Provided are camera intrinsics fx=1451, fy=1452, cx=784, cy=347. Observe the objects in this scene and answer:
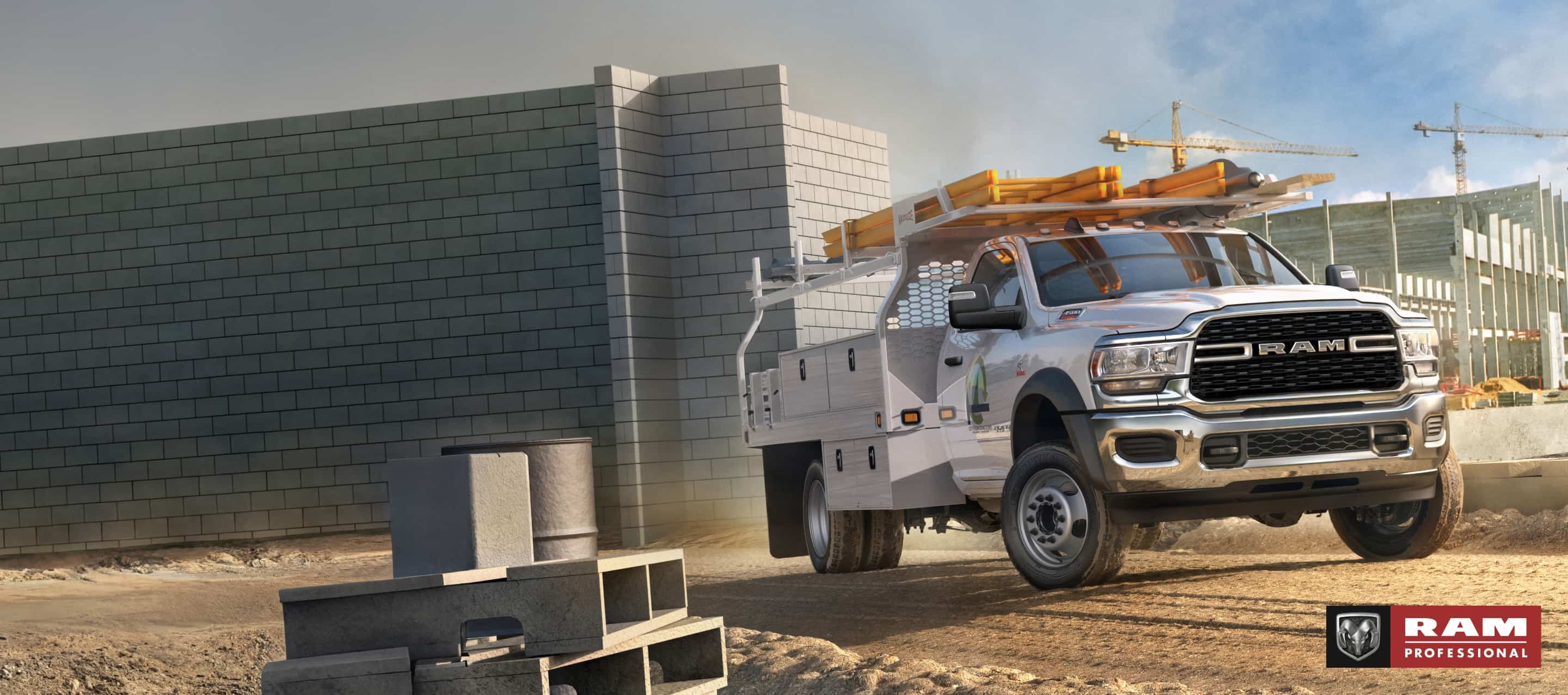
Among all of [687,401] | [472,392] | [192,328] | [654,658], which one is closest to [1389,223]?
[687,401]

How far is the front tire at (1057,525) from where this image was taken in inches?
316

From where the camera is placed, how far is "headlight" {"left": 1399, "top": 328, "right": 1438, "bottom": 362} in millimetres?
8305

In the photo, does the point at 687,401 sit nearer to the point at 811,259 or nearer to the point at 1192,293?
the point at 811,259

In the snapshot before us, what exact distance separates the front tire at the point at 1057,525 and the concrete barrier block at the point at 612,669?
75.6 inches

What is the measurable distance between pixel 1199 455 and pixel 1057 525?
93cm

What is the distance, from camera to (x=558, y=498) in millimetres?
7230

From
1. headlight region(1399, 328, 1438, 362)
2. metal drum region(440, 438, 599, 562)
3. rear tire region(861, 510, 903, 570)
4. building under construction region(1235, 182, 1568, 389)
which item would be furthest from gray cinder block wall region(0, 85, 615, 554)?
building under construction region(1235, 182, 1568, 389)

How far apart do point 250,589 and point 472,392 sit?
17.4 ft

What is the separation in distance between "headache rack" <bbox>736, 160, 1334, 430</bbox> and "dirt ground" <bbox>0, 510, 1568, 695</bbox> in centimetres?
230

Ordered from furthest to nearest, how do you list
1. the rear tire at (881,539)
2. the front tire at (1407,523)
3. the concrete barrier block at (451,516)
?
the rear tire at (881,539) < the front tire at (1407,523) < the concrete barrier block at (451,516)

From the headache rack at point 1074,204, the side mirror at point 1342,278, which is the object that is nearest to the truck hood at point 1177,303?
the side mirror at point 1342,278

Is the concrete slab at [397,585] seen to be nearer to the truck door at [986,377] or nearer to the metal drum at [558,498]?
the metal drum at [558,498]

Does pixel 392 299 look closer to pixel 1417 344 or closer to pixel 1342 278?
pixel 1342 278

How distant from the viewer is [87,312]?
20109 millimetres
